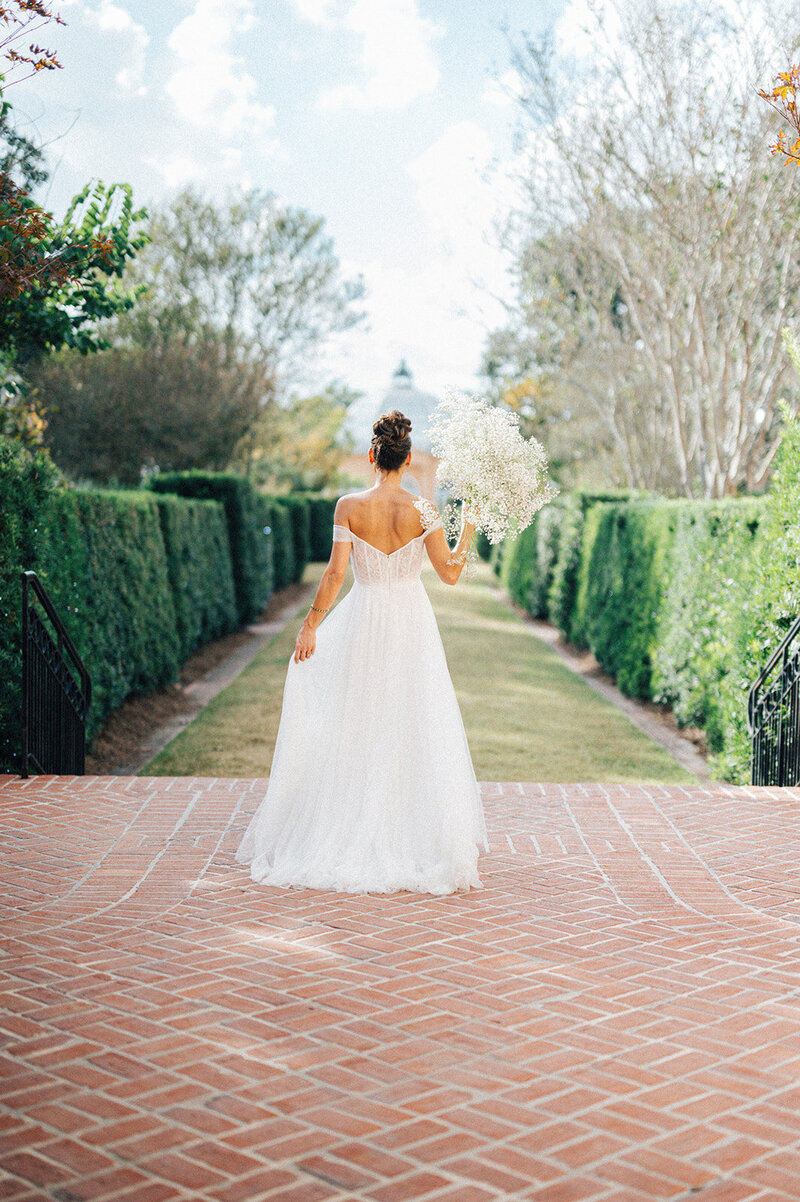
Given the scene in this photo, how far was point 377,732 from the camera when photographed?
5172mm

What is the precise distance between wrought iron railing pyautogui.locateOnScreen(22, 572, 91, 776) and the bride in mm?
2473

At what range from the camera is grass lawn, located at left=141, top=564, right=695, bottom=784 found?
952 cm

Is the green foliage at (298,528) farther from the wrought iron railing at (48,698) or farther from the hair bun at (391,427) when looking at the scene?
the hair bun at (391,427)

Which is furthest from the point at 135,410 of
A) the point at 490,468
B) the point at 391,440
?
the point at 490,468

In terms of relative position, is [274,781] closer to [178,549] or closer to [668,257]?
[178,549]

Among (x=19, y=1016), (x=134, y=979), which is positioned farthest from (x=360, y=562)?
(x=19, y=1016)

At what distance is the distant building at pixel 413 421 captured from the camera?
58.8 m

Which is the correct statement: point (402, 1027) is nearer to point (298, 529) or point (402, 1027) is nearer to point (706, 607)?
point (706, 607)

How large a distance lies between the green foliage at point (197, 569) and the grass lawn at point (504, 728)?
3.53 ft

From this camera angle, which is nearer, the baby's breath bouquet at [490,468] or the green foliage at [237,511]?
the baby's breath bouquet at [490,468]

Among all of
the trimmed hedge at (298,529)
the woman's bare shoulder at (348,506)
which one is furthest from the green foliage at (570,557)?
the woman's bare shoulder at (348,506)

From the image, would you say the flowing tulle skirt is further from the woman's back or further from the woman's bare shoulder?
the woman's bare shoulder

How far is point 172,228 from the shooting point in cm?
3222

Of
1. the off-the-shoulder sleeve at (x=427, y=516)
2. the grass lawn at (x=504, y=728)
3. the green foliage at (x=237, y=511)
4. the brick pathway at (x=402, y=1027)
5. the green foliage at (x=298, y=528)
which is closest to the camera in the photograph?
the brick pathway at (x=402, y=1027)
